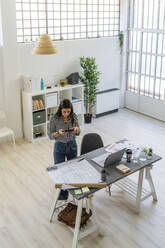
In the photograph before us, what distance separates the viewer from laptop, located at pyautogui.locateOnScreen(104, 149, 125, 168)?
4.20 meters

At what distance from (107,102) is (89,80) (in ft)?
3.60

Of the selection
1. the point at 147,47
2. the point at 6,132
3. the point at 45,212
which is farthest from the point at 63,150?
the point at 147,47

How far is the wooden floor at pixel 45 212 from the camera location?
13.5 ft

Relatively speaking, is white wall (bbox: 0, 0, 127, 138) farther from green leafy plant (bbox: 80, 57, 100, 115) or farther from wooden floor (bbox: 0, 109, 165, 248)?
wooden floor (bbox: 0, 109, 165, 248)

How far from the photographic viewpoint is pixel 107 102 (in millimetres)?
8703

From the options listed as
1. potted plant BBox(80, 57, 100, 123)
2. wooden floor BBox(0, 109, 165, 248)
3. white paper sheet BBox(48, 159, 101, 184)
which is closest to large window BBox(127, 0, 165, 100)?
potted plant BBox(80, 57, 100, 123)

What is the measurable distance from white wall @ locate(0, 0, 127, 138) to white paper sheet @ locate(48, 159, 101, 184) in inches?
125

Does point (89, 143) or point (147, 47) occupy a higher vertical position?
point (147, 47)

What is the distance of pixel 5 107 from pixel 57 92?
48.8 inches

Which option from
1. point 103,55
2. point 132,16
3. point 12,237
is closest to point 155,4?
point 132,16

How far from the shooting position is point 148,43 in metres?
8.41

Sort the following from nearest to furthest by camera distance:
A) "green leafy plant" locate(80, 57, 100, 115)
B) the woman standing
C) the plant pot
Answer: the woman standing, "green leafy plant" locate(80, 57, 100, 115), the plant pot

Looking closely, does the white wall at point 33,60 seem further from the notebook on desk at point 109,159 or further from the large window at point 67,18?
the notebook on desk at point 109,159

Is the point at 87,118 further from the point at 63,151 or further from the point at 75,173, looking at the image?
the point at 75,173
